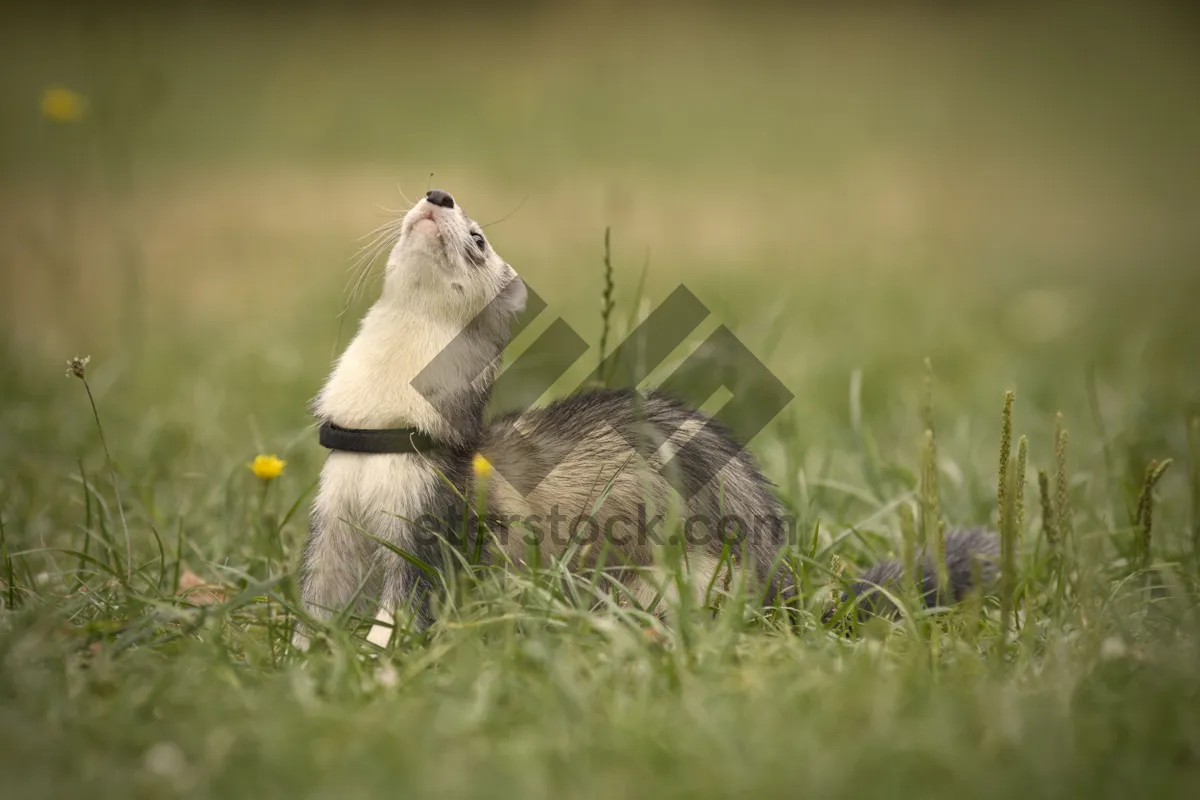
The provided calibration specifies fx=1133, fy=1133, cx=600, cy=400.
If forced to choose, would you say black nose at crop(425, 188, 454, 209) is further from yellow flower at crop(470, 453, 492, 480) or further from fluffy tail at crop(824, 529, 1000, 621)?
fluffy tail at crop(824, 529, 1000, 621)

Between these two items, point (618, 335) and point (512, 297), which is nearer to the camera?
point (512, 297)

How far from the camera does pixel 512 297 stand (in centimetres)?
311

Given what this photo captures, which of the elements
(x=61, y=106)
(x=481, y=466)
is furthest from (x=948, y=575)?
(x=61, y=106)

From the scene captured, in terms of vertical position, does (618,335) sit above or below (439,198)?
below

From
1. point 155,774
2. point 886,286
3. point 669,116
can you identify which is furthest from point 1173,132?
point 155,774

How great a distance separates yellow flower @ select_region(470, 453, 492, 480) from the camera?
2586 mm

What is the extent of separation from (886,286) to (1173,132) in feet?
18.7

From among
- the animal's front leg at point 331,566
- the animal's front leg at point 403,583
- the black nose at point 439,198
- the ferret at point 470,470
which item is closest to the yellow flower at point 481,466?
the ferret at point 470,470

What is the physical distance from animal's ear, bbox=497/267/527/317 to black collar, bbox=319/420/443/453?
0.50m

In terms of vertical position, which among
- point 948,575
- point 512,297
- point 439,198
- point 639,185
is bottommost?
point 948,575

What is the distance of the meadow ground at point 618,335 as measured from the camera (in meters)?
2.01

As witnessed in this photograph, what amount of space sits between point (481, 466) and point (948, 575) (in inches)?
47.0

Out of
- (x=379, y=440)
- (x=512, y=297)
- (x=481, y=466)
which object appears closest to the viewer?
(x=481, y=466)

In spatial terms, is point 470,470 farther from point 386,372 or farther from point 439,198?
point 439,198
